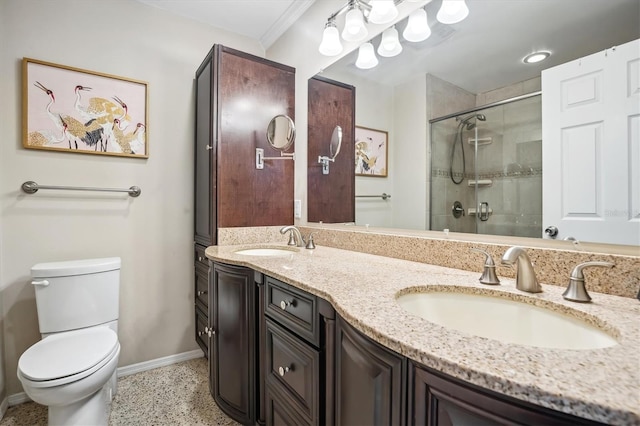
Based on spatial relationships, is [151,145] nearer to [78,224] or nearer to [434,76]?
[78,224]

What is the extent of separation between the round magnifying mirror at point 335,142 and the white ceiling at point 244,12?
88 centimetres

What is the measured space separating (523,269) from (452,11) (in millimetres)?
1029

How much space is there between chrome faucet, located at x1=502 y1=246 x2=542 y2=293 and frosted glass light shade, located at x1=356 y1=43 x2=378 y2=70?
1.20 meters

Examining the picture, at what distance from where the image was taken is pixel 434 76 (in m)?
1.30

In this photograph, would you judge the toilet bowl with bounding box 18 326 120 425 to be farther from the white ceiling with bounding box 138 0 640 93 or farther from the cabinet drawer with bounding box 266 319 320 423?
the white ceiling with bounding box 138 0 640 93

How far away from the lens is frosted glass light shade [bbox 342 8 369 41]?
5.02 ft

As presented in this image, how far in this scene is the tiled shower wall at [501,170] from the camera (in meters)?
0.94

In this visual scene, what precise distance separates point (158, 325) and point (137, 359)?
0.24 meters

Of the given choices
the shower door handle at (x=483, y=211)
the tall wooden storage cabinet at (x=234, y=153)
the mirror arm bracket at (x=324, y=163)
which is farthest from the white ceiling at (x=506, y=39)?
the tall wooden storage cabinet at (x=234, y=153)

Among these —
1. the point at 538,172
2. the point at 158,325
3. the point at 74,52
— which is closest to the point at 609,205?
the point at 538,172

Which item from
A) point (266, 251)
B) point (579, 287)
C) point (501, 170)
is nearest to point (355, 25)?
point (501, 170)

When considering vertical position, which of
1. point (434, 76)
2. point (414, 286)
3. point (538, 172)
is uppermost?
point (434, 76)

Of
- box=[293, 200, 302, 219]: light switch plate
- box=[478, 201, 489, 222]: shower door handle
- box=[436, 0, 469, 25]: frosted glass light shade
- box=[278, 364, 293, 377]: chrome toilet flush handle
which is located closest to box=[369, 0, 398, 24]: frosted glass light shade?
box=[436, 0, 469, 25]: frosted glass light shade

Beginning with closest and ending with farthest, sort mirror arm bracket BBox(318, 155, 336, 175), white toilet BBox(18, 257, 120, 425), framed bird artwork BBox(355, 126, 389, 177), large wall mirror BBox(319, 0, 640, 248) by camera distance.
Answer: large wall mirror BBox(319, 0, 640, 248)
white toilet BBox(18, 257, 120, 425)
framed bird artwork BBox(355, 126, 389, 177)
mirror arm bracket BBox(318, 155, 336, 175)
